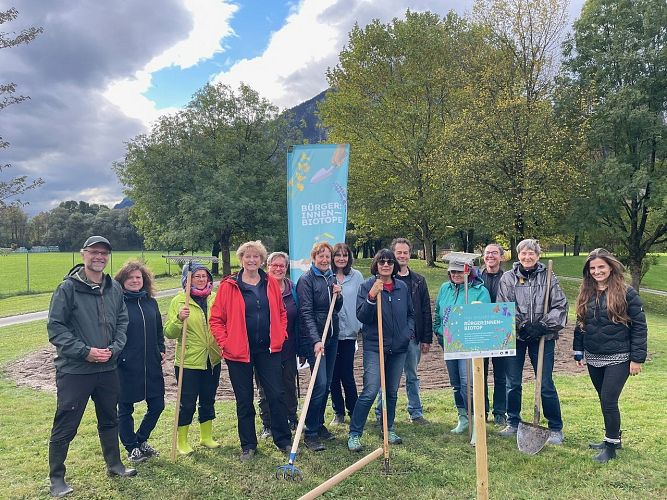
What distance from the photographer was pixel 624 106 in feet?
61.8

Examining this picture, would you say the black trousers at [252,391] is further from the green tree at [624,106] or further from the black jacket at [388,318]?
the green tree at [624,106]

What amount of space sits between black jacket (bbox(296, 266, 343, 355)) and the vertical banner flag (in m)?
3.21

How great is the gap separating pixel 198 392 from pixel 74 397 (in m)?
1.26

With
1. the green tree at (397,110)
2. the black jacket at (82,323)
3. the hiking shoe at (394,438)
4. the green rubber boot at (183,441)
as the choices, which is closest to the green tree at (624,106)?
the green tree at (397,110)

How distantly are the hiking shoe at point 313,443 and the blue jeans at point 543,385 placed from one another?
2.19 m

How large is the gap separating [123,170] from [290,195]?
22.7 meters

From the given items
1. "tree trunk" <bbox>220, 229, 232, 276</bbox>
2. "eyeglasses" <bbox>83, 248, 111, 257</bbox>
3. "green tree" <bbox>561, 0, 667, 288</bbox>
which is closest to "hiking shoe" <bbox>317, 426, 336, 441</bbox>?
"eyeglasses" <bbox>83, 248, 111, 257</bbox>

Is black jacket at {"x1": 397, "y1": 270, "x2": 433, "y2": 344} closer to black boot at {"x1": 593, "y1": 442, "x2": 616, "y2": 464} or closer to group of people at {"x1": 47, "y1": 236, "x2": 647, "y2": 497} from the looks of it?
group of people at {"x1": 47, "y1": 236, "x2": 647, "y2": 497}

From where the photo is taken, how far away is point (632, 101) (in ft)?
61.4

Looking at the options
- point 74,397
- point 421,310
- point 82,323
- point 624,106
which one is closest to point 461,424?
point 421,310

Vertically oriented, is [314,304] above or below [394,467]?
above

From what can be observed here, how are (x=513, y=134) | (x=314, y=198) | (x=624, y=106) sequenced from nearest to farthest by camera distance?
(x=314, y=198), (x=624, y=106), (x=513, y=134)

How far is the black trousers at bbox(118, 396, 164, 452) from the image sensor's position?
4.67 metres

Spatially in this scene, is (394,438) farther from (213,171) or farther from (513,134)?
(213,171)
